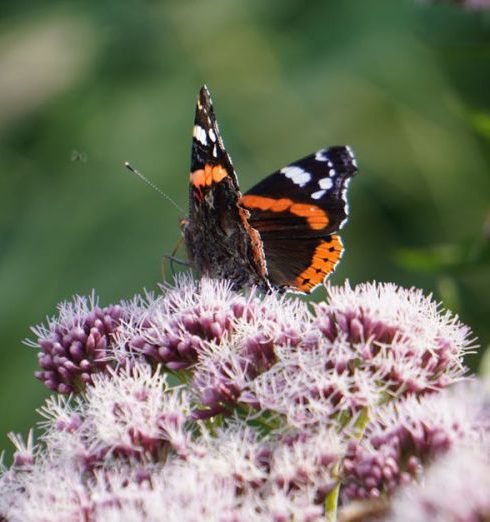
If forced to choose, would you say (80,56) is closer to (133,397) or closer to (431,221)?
(431,221)

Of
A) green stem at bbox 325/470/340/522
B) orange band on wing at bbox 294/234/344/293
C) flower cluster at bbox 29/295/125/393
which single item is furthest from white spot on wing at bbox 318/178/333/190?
green stem at bbox 325/470/340/522

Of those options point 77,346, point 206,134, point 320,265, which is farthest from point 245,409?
point 206,134

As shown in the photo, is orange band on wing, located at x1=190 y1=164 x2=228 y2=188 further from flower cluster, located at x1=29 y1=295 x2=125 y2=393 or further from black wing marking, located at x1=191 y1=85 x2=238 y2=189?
flower cluster, located at x1=29 y1=295 x2=125 y2=393

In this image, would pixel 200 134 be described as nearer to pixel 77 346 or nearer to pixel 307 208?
pixel 307 208

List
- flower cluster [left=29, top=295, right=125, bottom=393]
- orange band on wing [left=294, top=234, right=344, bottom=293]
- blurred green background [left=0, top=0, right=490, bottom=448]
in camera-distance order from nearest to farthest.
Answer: flower cluster [left=29, top=295, right=125, bottom=393]
orange band on wing [left=294, top=234, right=344, bottom=293]
blurred green background [left=0, top=0, right=490, bottom=448]

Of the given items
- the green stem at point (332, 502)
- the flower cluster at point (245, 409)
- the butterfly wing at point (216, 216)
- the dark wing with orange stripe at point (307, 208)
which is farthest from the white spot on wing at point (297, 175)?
the green stem at point (332, 502)

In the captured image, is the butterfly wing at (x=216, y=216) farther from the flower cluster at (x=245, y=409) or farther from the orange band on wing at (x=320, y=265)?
the flower cluster at (x=245, y=409)
